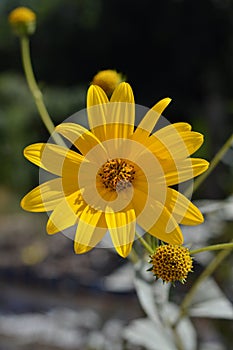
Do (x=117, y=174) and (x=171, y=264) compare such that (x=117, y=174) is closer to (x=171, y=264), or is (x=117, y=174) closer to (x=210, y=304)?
(x=171, y=264)

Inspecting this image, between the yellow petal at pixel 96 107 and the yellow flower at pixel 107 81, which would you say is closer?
the yellow petal at pixel 96 107

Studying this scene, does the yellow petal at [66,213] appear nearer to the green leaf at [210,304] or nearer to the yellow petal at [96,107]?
the yellow petal at [96,107]

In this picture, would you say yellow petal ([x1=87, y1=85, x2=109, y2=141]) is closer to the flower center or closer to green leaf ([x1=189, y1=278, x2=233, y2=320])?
the flower center

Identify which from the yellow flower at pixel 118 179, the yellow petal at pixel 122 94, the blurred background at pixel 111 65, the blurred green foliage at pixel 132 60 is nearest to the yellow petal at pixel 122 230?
the yellow flower at pixel 118 179

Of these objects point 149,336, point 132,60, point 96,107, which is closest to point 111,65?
point 132,60

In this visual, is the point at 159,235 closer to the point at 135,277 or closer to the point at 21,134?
the point at 135,277

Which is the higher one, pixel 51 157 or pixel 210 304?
pixel 51 157
